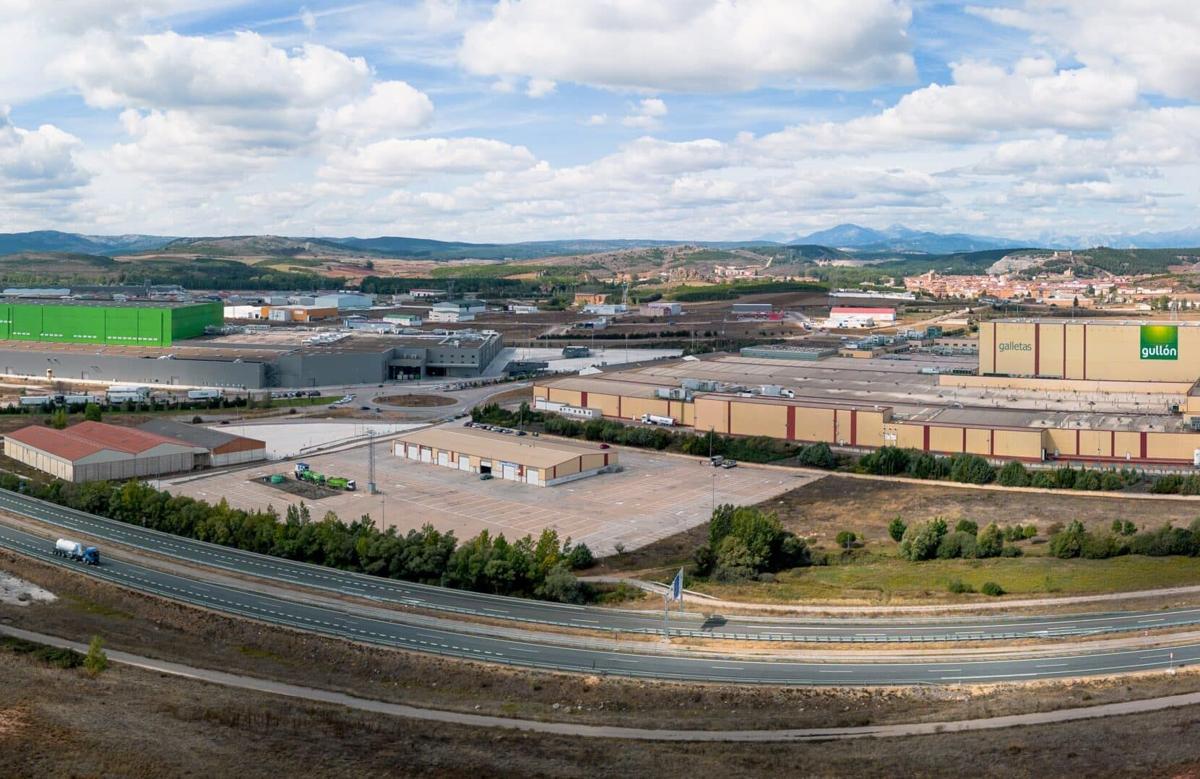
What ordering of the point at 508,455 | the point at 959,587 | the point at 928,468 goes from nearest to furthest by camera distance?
the point at 959,587 → the point at 928,468 → the point at 508,455

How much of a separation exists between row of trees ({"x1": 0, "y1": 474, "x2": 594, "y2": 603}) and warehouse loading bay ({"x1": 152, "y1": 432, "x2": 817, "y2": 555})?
6.58 feet

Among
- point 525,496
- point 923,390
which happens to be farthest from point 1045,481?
point 525,496

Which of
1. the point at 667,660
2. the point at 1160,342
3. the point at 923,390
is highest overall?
the point at 1160,342

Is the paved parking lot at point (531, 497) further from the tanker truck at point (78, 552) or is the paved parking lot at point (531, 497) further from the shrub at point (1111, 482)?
the shrub at point (1111, 482)

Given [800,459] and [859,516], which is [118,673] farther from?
[800,459]

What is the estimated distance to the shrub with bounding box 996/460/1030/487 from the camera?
40781mm

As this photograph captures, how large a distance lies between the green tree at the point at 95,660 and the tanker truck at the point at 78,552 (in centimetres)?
860

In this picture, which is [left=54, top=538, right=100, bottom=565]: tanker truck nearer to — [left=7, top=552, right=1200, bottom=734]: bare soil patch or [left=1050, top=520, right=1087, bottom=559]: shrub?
[left=7, top=552, right=1200, bottom=734]: bare soil patch

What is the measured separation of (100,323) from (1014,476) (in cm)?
6453

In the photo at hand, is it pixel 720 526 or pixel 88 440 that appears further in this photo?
pixel 88 440

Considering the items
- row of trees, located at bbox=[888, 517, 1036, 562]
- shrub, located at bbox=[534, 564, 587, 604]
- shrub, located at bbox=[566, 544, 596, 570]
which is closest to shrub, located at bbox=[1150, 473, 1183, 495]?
row of trees, located at bbox=[888, 517, 1036, 562]

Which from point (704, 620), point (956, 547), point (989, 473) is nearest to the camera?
point (704, 620)

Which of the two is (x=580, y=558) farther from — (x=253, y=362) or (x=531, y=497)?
(x=253, y=362)

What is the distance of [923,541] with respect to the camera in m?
31.2
